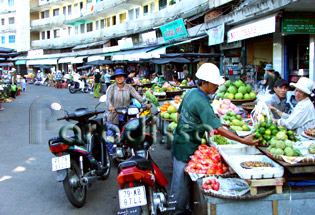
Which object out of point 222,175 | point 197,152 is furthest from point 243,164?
point 197,152

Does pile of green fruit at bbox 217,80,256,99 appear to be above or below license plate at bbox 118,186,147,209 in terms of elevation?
above

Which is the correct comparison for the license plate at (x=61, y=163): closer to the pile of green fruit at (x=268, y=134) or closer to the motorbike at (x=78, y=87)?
the pile of green fruit at (x=268, y=134)

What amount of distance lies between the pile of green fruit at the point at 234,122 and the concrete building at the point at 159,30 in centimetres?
466

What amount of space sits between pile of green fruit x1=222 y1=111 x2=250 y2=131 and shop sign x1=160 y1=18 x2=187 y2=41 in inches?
630

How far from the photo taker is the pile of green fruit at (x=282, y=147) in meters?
3.36

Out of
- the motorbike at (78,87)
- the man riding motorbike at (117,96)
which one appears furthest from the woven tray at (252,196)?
the motorbike at (78,87)

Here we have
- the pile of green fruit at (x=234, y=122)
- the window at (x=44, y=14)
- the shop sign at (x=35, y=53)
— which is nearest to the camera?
the pile of green fruit at (x=234, y=122)

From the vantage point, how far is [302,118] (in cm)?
446

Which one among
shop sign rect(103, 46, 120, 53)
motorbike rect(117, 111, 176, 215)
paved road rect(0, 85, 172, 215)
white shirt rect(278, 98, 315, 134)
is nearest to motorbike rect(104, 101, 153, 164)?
paved road rect(0, 85, 172, 215)

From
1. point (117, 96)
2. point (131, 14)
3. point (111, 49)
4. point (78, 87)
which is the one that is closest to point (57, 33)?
point (111, 49)

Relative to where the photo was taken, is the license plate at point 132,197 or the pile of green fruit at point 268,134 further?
the pile of green fruit at point 268,134

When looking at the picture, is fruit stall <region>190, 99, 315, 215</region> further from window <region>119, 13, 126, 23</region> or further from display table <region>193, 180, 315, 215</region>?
window <region>119, 13, 126, 23</region>

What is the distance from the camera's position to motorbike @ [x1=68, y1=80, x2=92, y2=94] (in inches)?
1024

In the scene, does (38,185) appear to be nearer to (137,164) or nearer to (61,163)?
(61,163)
